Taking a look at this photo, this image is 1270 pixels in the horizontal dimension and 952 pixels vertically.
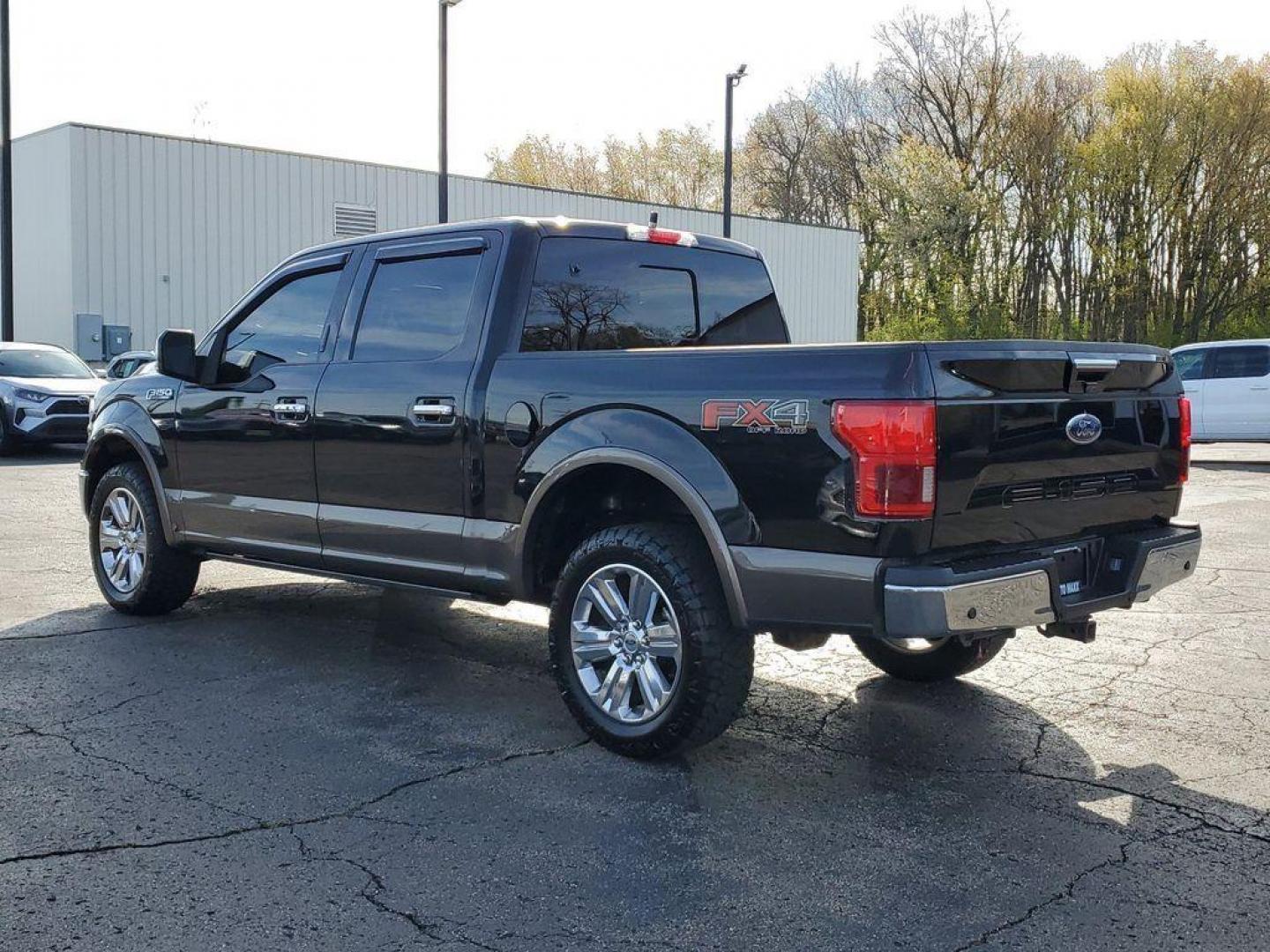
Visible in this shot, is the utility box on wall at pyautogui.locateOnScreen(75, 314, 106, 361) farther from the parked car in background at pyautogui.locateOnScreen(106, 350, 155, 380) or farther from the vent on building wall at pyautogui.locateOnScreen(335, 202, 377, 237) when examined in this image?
the vent on building wall at pyautogui.locateOnScreen(335, 202, 377, 237)

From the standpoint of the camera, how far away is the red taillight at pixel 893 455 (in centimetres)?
372

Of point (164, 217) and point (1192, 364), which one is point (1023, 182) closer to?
point (1192, 364)

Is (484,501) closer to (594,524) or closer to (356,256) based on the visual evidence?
(594,524)


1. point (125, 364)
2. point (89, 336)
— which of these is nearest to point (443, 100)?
point (125, 364)

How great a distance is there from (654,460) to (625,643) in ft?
2.24

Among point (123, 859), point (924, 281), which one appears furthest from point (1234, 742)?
point (924, 281)

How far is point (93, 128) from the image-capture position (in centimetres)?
A: 2452

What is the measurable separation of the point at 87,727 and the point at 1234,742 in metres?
4.24

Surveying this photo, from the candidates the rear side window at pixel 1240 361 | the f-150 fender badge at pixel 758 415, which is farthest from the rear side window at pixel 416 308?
the rear side window at pixel 1240 361

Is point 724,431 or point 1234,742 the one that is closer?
point 724,431

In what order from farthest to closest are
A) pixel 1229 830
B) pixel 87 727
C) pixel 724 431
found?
pixel 87 727, pixel 724 431, pixel 1229 830

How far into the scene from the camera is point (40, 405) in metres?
16.8

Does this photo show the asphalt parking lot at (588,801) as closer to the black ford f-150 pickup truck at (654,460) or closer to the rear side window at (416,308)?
the black ford f-150 pickup truck at (654,460)

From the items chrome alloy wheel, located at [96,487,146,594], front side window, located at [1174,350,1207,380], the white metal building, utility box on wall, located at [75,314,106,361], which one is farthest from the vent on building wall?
chrome alloy wheel, located at [96,487,146,594]
